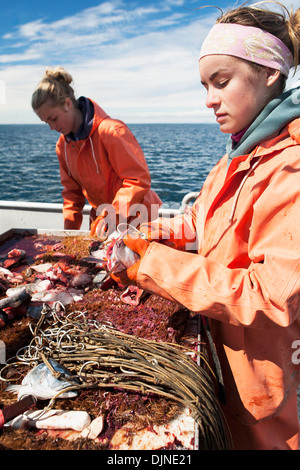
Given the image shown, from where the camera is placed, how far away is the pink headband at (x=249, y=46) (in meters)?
1.63

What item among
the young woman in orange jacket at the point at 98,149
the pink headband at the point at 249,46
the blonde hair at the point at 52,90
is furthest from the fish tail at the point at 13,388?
the blonde hair at the point at 52,90

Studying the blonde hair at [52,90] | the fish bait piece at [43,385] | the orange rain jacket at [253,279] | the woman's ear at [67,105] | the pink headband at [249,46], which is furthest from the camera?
the woman's ear at [67,105]

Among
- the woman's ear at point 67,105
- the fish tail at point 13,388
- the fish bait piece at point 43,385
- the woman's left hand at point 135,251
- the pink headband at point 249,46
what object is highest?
the pink headband at point 249,46

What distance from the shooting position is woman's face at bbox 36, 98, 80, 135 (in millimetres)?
3844

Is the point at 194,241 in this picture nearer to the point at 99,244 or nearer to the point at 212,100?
the point at 212,100

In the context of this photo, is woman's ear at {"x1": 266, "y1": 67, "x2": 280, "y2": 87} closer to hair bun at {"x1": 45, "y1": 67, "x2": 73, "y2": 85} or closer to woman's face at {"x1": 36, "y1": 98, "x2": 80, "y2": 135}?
woman's face at {"x1": 36, "y1": 98, "x2": 80, "y2": 135}

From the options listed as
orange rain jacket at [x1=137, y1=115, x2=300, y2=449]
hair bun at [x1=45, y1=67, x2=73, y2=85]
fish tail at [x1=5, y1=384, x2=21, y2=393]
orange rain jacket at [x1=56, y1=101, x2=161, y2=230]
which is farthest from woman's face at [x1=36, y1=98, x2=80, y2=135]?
fish tail at [x1=5, y1=384, x2=21, y2=393]

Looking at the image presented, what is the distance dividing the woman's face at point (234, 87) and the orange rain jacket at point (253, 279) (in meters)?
0.19

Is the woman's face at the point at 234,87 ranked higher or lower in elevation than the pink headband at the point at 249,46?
lower

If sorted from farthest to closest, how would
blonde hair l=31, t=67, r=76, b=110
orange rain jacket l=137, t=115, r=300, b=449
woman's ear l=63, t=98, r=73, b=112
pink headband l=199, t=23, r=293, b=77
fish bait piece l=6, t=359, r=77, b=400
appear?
woman's ear l=63, t=98, r=73, b=112
blonde hair l=31, t=67, r=76, b=110
fish bait piece l=6, t=359, r=77, b=400
pink headband l=199, t=23, r=293, b=77
orange rain jacket l=137, t=115, r=300, b=449

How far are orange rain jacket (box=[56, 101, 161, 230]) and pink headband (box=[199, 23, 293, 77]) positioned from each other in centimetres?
222

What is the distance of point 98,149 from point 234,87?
259cm

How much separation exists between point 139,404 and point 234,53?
1838 millimetres

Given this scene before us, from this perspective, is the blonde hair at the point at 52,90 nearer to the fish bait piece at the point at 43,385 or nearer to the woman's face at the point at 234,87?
the woman's face at the point at 234,87
